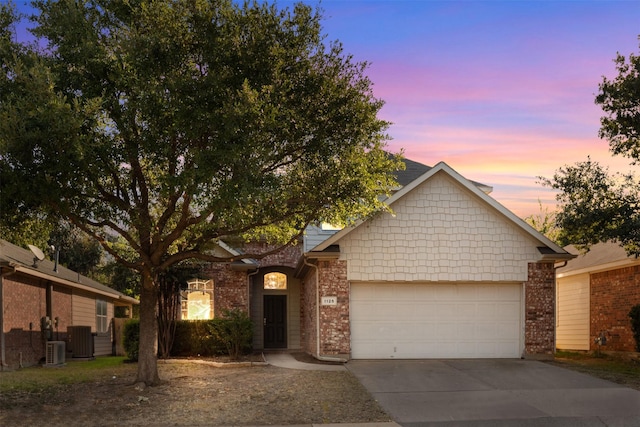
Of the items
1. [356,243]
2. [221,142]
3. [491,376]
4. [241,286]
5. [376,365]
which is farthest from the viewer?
[241,286]

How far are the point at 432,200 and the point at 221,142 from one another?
829 centimetres

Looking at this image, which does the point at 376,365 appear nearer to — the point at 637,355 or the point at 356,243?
the point at 356,243

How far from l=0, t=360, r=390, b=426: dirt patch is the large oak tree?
1321mm

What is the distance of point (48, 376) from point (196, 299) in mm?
7831

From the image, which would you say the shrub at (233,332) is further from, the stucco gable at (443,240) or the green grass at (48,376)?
the stucco gable at (443,240)

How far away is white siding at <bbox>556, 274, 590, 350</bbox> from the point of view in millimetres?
24097

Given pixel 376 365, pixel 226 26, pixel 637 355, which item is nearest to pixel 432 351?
pixel 376 365

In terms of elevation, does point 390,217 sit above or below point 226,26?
below

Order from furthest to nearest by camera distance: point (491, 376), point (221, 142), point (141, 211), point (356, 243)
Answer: point (356, 243)
point (491, 376)
point (141, 211)
point (221, 142)

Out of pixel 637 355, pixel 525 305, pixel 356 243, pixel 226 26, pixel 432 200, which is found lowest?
pixel 637 355

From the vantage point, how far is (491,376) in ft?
48.7

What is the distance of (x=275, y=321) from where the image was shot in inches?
993

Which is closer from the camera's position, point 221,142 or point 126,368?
point 221,142

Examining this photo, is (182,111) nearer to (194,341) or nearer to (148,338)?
(148,338)
